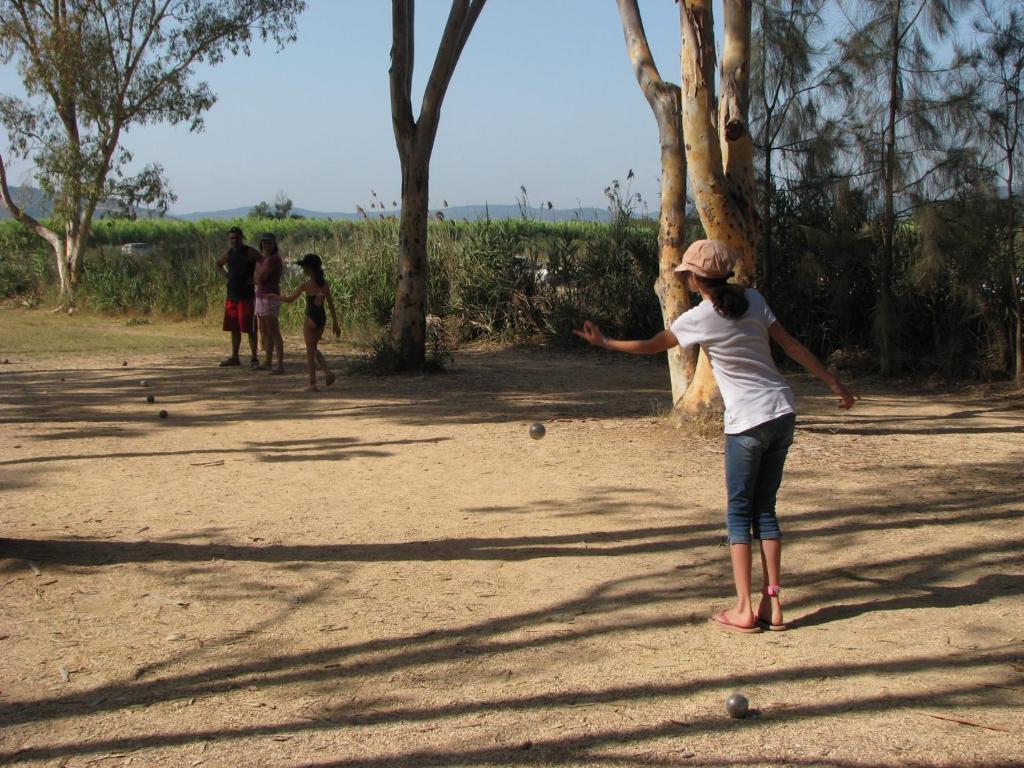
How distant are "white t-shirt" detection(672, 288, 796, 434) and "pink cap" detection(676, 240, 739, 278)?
15 cm

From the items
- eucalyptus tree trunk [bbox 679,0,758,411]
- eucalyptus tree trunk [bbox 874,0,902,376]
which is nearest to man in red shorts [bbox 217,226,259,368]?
eucalyptus tree trunk [bbox 679,0,758,411]

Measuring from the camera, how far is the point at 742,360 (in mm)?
4891

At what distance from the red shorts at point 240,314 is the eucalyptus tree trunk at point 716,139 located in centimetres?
726

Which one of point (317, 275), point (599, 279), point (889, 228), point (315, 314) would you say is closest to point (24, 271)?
point (599, 279)

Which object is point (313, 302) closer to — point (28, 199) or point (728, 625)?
point (728, 625)

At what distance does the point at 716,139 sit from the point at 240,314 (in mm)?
7656

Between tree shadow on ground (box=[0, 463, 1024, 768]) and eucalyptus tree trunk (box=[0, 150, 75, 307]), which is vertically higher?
eucalyptus tree trunk (box=[0, 150, 75, 307])

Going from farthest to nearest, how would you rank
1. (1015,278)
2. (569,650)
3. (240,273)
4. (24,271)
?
(24,271)
(240,273)
(1015,278)
(569,650)

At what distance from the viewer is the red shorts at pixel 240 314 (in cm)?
1447

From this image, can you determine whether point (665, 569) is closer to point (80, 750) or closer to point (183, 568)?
point (183, 568)

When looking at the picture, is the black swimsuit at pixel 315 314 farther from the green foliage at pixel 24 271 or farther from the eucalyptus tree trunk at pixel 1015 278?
the green foliage at pixel 24 271

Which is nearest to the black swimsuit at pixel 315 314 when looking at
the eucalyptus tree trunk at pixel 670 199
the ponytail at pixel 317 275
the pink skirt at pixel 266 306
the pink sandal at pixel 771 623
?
the ponytail at pixel 317 275

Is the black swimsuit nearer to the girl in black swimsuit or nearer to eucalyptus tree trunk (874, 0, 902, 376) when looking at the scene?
the girl in black swimsuit

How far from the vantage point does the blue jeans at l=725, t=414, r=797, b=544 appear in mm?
4840
